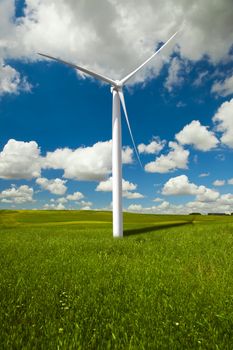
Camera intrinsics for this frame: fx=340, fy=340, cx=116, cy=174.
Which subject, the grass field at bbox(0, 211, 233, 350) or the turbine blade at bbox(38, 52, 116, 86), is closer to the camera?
the grass field at bbox(0, 211, 233, 350)

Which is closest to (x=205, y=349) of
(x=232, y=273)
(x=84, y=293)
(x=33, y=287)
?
(x=84, y=293)

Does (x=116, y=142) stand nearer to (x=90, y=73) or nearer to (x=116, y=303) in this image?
(x=90, y=73)

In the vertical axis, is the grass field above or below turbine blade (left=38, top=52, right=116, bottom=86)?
below

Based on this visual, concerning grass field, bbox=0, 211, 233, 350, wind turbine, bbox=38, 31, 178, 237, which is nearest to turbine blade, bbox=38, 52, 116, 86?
wind turbine, bbox=38, 31, 178, 237

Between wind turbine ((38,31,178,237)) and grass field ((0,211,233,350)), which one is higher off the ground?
wind turbine ((38,31,178,237))

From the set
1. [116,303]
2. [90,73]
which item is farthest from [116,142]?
[116,303]

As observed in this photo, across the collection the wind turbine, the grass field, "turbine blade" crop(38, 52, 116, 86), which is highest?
"turbine blade" crop(38, 52, 116, 86)

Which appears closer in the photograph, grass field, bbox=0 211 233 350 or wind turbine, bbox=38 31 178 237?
grass field, bbox=0 211 233 350

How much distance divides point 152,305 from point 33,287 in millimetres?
3512

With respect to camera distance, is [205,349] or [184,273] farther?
[184,273]

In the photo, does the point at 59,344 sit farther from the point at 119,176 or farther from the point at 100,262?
the point at 119,176

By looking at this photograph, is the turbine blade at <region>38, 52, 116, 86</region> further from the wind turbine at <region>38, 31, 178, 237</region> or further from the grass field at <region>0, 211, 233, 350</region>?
the grass field at <region>0, 211, 233, 350</region>

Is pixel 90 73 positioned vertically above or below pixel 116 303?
above

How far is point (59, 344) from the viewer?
5.96 meters
